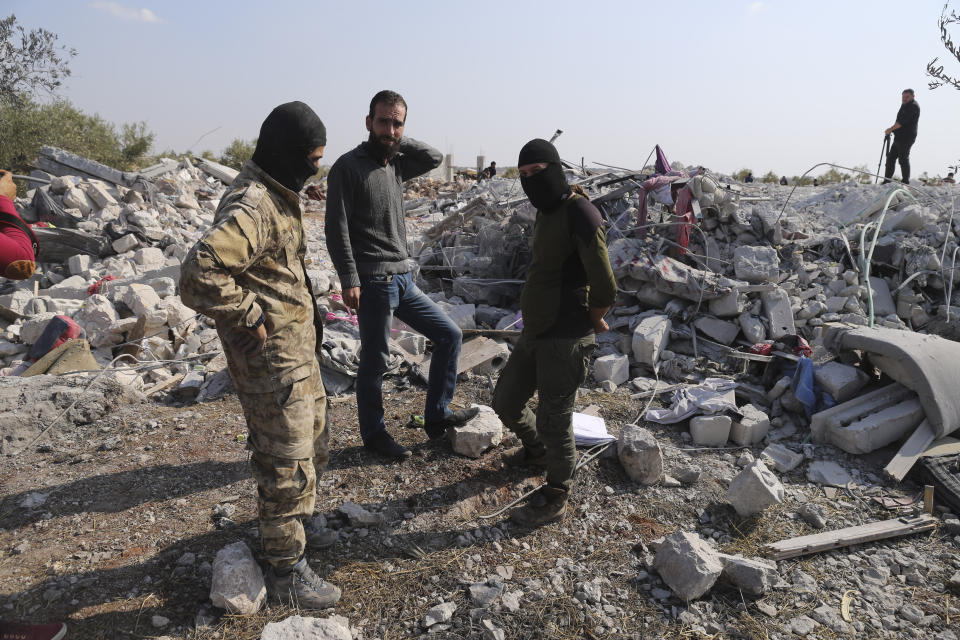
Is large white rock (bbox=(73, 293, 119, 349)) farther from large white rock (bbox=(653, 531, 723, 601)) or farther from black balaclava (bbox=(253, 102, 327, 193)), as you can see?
large white rock (bbox=(653, 531, 723, 601))

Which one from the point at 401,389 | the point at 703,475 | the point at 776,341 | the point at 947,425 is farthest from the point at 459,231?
the point at 947,425

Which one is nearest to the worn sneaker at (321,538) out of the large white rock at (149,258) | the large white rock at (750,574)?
the large white rock at (750,574)

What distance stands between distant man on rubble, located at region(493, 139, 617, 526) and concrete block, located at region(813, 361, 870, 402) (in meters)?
2.67

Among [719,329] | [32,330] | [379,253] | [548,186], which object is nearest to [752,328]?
[719,329]

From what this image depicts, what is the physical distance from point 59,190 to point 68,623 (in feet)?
30.6

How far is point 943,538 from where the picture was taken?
10.2 ft

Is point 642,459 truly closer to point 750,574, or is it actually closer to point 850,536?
point 750,574

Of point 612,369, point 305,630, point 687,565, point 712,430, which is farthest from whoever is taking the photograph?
point 612,369

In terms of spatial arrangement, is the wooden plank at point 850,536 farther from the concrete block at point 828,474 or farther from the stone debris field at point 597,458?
the concrete block at point 828,474

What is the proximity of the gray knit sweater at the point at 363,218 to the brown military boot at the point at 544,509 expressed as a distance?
1560mm

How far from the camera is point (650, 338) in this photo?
5199 mm

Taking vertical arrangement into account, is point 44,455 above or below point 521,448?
below

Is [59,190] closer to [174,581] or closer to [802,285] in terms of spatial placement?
[174,581]

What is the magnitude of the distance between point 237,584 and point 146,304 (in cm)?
415
